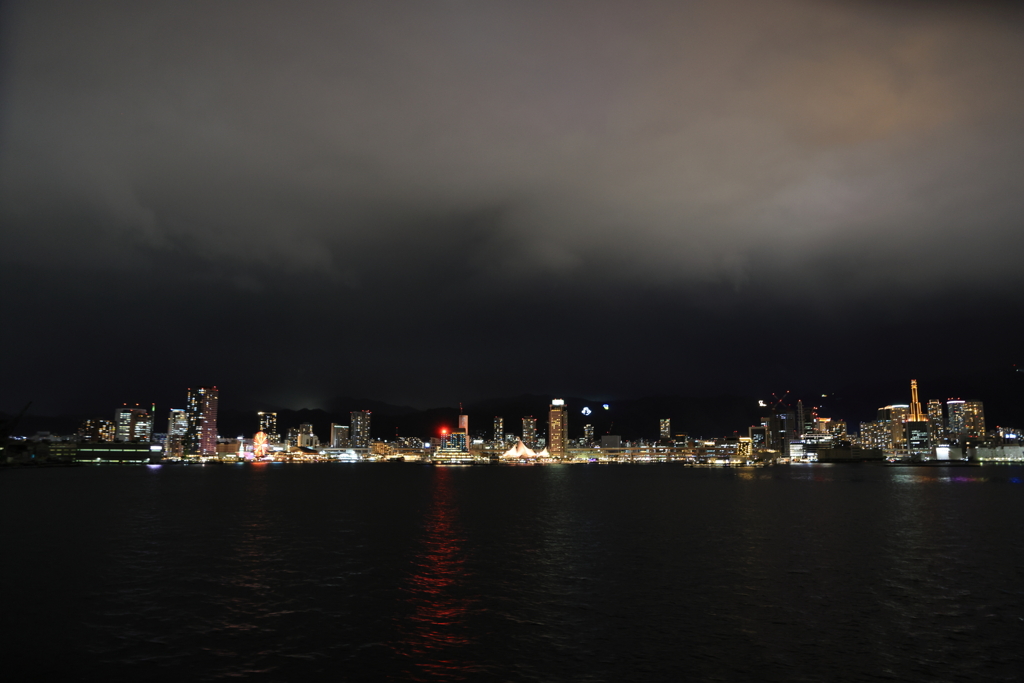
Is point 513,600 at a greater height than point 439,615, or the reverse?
point 439,615

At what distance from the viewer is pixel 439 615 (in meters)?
27.3

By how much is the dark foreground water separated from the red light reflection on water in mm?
129

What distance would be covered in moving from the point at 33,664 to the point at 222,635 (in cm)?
589

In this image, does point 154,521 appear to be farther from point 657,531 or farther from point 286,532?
point 657,531

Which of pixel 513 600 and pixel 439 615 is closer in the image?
pixel 439 615

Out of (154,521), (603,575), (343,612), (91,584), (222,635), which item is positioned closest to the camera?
(222,635)

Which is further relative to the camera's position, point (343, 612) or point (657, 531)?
point (657, 531)

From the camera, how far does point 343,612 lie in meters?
27.4

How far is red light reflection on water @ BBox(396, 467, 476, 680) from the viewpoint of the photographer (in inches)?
848

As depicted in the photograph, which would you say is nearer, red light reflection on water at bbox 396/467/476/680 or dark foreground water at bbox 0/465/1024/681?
dark foreground water at bbox 0/465/1024/681

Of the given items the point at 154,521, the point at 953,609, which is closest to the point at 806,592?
the point at 953,609

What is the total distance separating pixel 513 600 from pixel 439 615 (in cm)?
419

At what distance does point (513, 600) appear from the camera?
98.1ft

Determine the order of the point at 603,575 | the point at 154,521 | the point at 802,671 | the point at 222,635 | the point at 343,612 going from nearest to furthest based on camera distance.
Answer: the point at 802,671
the point at 222,635
the point at 343,612
the point at 603,575
the point at 154,521
